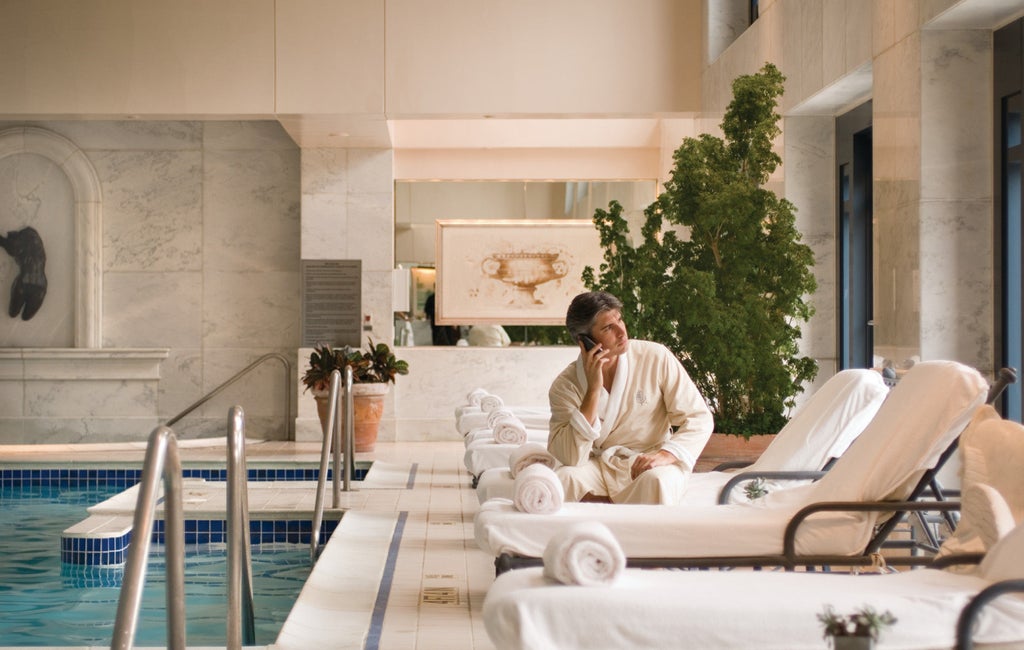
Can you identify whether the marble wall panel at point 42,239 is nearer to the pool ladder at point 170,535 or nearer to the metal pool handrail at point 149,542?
the pool ladder at point 170,535

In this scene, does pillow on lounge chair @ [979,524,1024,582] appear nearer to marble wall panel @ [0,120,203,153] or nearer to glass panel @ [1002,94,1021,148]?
glass panel @ [1002,94,1021,148]

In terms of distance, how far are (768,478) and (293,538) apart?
3265 millimetres

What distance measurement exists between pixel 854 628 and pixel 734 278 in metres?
4.35

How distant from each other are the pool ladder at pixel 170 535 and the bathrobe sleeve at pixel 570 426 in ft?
5.42

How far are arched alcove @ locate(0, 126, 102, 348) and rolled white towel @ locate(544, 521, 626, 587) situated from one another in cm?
1054

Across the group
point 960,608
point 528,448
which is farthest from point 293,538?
point 960,608

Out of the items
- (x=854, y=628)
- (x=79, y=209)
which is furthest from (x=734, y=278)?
(x=79, y=209)

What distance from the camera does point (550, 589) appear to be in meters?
2.70

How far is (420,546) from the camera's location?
19.5 ft

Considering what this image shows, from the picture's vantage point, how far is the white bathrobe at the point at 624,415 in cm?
477

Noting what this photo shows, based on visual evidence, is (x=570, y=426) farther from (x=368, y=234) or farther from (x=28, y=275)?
(x=28, y=275)

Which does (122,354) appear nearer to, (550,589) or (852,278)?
(852,278)

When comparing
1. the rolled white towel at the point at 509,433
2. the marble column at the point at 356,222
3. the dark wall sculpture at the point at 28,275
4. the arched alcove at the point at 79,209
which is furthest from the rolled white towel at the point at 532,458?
the dark wall sculpture at the point at 28,275

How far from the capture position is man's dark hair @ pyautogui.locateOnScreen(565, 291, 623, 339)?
15.0ft
